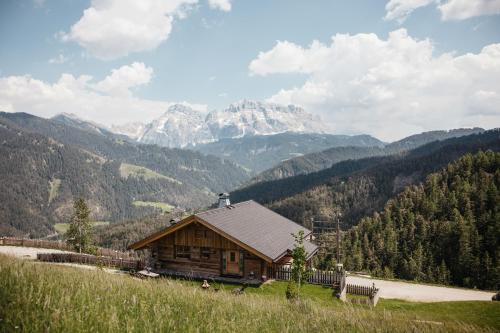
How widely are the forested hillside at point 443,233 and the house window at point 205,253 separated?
6517 centimetres

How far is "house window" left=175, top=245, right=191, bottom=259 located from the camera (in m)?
33.0

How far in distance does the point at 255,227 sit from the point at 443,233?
8898cm

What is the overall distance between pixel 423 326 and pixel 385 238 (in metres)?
118

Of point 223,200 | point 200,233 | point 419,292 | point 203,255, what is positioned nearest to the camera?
point 200,233

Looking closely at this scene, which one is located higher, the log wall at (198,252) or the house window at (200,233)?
the house window at (200,233)

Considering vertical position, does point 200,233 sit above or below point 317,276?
above

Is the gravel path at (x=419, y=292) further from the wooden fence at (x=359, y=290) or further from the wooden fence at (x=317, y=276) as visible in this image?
the wooden fence at (x=317, y=276)

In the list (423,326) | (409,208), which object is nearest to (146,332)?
(423,326)

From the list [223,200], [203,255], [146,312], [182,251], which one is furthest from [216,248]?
[146,312]

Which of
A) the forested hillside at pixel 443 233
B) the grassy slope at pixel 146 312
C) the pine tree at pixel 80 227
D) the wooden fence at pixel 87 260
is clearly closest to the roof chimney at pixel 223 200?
the wooden fence at pixel 87 260

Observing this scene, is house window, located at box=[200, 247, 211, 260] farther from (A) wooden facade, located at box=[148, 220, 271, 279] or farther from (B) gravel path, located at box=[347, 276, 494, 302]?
(B) gravel path, located at box=[347, 276, 494, 302]

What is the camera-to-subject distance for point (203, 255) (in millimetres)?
32281

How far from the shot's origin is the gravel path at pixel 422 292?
112 feet

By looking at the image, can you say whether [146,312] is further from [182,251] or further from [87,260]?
[87,260]
